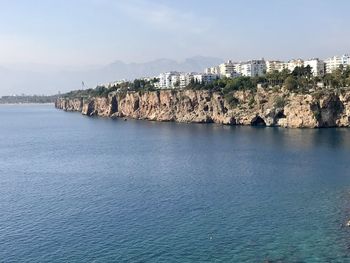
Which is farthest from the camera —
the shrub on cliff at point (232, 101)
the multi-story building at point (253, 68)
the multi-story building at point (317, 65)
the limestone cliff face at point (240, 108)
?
the multi-story building at point (253, 68)

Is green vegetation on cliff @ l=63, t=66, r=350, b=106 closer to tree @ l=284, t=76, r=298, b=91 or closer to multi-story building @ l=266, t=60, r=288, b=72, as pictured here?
tree @ l=284, t=76, r=298, b=91

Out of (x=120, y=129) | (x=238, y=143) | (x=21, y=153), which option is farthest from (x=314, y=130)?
(x=21, y=153)

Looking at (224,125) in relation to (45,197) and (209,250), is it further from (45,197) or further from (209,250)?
(209,250)

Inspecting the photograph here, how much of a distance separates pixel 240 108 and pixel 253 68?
65757 mm

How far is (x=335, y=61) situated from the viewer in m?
141

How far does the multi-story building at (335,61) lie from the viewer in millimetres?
136250

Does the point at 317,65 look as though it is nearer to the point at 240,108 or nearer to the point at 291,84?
the point at 240,108

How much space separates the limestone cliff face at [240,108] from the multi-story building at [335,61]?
48257 millimetres

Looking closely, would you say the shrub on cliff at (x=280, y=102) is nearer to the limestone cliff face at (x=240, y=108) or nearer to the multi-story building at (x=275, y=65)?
the limestone cliff face at (x=240, y=108)

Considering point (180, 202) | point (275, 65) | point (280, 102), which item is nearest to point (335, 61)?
point (275, 65)

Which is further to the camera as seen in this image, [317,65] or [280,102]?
[317,65]

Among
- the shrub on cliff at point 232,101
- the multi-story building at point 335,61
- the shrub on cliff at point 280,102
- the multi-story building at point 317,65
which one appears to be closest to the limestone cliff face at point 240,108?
the shrub on cliff at point 280,102

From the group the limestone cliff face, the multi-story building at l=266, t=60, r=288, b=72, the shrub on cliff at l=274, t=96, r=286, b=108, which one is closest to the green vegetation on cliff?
the shrub on cliff at l=274, t=96, r=286, b=108

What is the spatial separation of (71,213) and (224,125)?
63.7 meters
